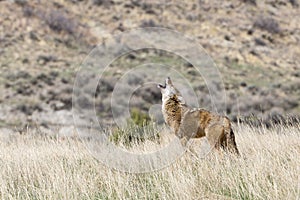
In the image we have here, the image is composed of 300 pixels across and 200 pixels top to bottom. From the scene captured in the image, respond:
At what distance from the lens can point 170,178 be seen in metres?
5.11

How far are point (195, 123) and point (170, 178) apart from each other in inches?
38.9

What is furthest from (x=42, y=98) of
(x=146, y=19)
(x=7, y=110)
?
(x=146, y=19)

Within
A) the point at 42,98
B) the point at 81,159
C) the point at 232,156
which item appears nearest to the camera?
the point at 232,156

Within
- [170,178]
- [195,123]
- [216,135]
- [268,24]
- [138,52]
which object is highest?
[268,24]

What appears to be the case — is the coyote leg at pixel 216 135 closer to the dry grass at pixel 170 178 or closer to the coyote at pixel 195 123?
the coyote at pixel 195 123

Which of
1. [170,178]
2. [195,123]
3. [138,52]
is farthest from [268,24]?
[170,178]

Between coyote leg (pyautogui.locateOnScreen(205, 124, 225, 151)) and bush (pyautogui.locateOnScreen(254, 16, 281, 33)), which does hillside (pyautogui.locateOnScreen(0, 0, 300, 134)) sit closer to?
bush (pyautogui.locateOnScreen(254, 16, 281, 33))

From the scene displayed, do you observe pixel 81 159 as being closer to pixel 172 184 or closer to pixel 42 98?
pixel 172 184

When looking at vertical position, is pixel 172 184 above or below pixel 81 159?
below

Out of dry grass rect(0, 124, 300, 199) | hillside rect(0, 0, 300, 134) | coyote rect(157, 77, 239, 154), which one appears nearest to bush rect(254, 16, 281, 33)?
hillside rect(0, 0, 300, 134)

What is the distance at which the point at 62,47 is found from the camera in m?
33.4

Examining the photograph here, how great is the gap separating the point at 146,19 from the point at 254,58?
29.5 feet

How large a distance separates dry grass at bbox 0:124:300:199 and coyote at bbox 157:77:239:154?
0.71ft

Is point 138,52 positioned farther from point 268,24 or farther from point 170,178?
point 170,178
